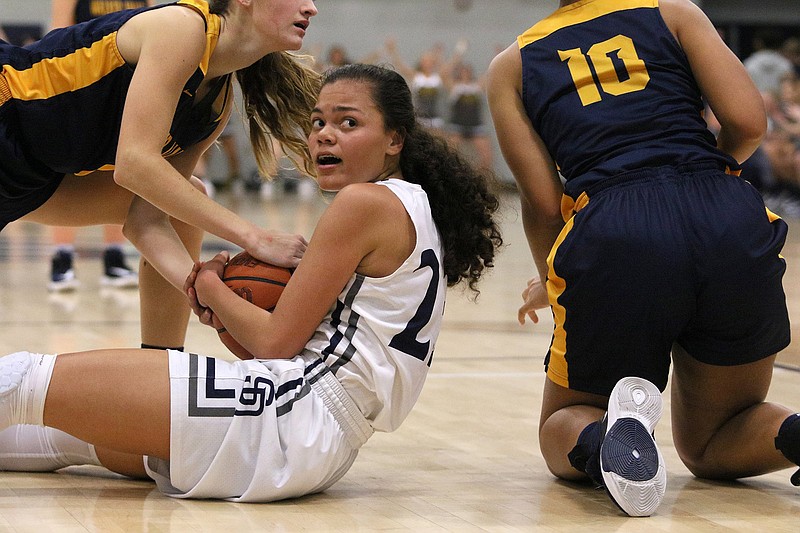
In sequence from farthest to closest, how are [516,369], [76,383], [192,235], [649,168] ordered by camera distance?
[516,369] < [192,235] < [649,168] < [76,383]

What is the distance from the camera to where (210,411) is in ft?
7.29

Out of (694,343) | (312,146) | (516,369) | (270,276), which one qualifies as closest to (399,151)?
(312,146)

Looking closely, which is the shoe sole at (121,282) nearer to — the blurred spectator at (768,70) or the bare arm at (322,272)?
the bare arm at (322,272)

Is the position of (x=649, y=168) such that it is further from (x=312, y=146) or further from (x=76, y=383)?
(x=76, y=383)

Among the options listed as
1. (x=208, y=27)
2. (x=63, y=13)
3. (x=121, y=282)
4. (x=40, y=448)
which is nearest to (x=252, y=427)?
(x=40, y=448)

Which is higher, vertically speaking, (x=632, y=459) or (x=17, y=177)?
(x=17, y=177)

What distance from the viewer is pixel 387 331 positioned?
7.63 ft

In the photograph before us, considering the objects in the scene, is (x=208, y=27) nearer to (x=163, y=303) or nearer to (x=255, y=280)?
(x=255, y=280)

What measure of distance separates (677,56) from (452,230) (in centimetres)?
62

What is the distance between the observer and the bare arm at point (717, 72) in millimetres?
2436

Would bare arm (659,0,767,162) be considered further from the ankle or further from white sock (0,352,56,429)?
white sock (0,352,56,429)

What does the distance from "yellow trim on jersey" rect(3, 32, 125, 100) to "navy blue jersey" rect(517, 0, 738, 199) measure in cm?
101

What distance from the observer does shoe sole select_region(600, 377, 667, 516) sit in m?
2.16

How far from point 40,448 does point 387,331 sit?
848mm
